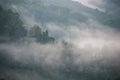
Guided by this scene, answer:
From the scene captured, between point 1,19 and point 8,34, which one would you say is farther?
point 8,34

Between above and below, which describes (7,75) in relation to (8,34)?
below

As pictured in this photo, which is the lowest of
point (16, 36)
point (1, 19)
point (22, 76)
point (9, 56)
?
point (22, 76)

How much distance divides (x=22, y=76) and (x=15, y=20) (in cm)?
4681

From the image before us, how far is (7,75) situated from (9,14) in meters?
48.6

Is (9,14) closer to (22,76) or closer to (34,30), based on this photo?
(34,30)

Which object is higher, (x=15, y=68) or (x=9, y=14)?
(x=9, y=14)

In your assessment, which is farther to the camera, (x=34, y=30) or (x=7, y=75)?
(x=34, y=30)

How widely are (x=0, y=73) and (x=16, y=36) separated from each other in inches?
1317

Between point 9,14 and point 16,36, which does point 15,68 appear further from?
point 9,14

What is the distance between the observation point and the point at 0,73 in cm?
18775

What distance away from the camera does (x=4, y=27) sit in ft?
617

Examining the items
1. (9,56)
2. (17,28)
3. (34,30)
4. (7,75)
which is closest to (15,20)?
(17,28)

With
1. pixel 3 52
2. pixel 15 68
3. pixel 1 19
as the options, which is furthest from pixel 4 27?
pixel 15 68

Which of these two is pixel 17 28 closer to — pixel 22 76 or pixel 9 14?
pixel 9 14
